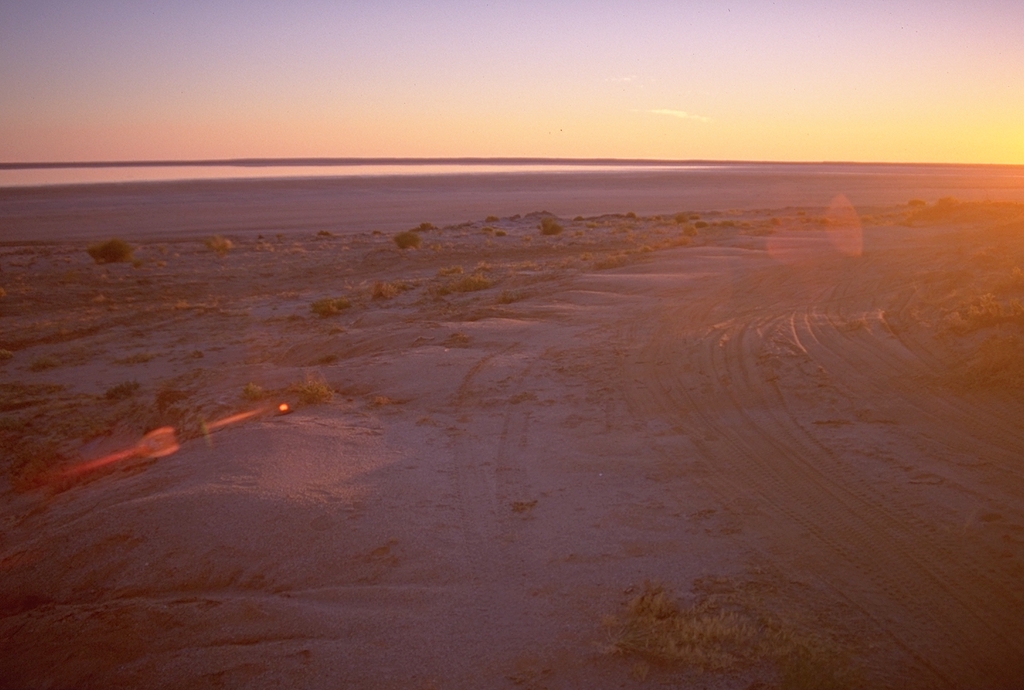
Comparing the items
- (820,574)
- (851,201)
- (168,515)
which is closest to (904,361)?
A: (820,574)

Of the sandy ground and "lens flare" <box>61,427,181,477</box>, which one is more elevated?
the sandy ground

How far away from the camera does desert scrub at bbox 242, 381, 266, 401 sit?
9684mm

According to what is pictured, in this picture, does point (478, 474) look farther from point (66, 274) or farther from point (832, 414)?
point (66, 274)

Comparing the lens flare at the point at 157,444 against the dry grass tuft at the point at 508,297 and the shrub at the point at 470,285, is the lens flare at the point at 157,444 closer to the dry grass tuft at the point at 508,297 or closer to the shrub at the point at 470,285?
the dry grass tuft at the point at 508,297

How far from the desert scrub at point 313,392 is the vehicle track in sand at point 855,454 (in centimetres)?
377

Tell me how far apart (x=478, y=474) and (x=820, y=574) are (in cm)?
316

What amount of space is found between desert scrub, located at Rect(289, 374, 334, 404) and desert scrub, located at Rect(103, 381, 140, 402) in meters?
3.14

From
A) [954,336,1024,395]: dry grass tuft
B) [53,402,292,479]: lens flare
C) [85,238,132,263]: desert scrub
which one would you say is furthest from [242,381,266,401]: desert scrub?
[85,238,132,263]: desert scrub

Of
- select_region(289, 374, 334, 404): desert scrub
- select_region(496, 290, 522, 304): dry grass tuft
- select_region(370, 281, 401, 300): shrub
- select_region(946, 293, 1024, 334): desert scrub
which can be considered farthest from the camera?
select_region(370, 281, 401, 300): shrub

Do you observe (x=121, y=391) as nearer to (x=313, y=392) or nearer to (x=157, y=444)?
(x=157, y=444)

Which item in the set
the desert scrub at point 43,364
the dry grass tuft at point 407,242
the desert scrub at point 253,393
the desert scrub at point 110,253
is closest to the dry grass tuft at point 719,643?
the desert scrub at point 253,393

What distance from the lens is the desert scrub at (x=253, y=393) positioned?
381 inches

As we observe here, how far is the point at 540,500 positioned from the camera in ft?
21.8

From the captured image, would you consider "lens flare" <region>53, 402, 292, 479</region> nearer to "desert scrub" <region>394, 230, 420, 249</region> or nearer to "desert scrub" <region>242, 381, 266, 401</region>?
"desert scrub" <region>242, 381, 266, 401</region>
